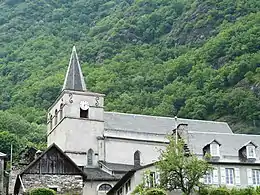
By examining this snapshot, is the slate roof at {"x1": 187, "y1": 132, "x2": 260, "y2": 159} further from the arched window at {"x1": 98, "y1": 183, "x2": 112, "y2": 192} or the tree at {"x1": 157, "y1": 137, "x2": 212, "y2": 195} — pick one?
the tree at {"x1": 157, "y1": 137, "x2": 212, "y2": 195}

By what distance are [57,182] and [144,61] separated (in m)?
103

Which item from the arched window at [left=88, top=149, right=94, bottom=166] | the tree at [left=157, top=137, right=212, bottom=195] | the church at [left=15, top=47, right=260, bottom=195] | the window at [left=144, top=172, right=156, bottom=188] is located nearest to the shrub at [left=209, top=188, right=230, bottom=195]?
the tree at [left=157, top=137, right=212, bottom=195]

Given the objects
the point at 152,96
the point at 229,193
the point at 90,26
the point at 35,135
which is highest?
the point at 90,26

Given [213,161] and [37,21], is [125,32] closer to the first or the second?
[37,21]

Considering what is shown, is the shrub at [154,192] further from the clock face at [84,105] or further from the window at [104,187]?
the clock face at [84,105]

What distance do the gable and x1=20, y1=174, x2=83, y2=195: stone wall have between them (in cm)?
29

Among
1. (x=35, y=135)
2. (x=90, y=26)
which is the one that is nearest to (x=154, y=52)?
(x=90, y=26)

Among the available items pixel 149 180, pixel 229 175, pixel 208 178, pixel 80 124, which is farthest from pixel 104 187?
pixel 149 180

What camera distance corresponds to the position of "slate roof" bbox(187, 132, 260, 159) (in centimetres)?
5497

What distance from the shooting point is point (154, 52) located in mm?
155750

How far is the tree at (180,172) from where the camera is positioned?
44.2 metres

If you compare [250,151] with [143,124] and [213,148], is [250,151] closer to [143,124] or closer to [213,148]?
[213,148]

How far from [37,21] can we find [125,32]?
37826 mm

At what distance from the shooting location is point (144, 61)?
482 feet
